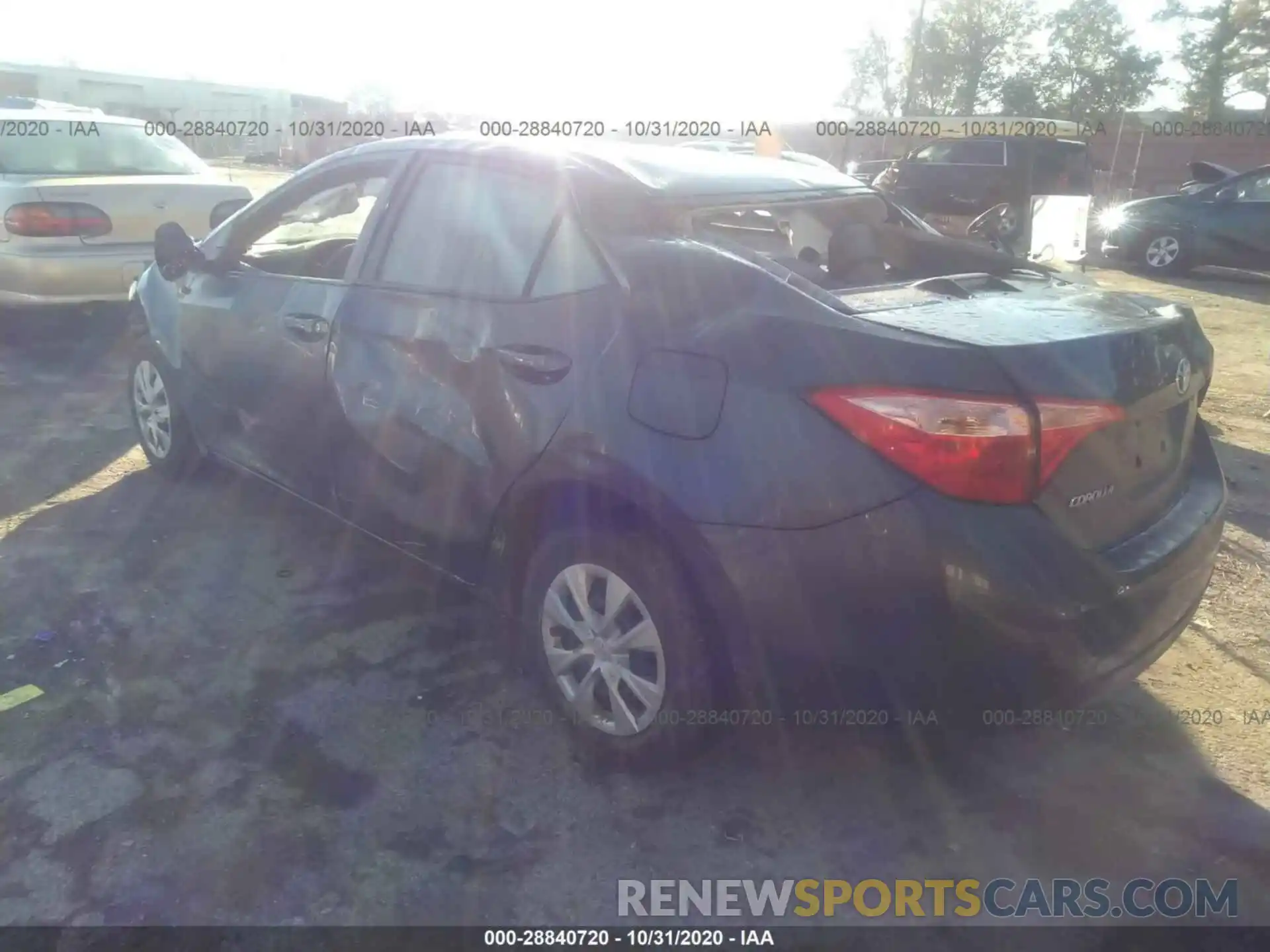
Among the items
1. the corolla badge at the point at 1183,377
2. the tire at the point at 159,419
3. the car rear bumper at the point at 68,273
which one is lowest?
the tire at the point at 159,419

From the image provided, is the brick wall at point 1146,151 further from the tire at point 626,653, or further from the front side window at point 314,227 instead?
the tire at point 626,653

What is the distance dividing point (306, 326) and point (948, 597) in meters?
2.43

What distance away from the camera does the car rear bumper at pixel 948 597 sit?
2.23 metres

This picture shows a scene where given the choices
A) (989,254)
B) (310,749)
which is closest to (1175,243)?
(989,254)

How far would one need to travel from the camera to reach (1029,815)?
2.75 meters

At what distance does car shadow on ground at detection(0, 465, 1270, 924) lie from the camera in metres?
2.46

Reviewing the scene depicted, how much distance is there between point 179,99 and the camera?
52375 mm

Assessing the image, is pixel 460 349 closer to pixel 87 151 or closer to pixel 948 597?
pixel 948 597

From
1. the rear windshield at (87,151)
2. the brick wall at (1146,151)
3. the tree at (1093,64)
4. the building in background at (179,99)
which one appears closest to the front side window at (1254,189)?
the rear windshield at (87,151)

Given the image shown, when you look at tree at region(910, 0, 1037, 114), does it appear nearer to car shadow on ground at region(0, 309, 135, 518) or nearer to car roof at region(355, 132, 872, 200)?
car shadow on ground at region(0, 309, 135, 518)

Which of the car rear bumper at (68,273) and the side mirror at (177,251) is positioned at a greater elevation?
the side mirror at (177,251)

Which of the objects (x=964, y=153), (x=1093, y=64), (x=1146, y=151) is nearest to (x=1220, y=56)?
(x=1093, y=64)

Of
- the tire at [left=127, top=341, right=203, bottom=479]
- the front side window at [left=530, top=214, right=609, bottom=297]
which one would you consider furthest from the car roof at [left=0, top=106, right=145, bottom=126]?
the front side window at [left=530, top=214, right=609, bottom=297]

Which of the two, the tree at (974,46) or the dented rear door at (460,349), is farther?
the tree at (974,46)
